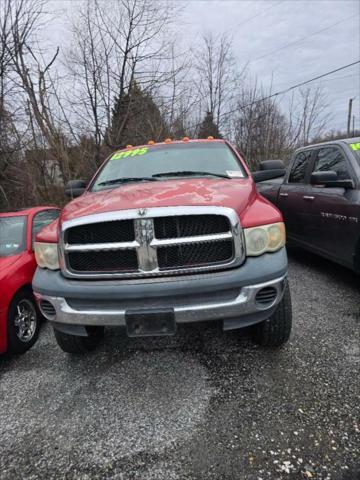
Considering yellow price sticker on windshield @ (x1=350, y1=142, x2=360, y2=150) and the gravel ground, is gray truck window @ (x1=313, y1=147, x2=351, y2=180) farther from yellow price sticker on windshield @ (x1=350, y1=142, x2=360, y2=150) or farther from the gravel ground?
the gravel ground

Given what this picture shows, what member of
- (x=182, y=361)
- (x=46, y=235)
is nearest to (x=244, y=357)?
(x=182, y=361)

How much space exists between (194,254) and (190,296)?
0.29 m

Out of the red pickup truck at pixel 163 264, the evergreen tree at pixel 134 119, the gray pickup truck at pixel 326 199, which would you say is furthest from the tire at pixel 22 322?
the evergreen tree at pixel 134 119

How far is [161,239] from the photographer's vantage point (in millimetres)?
2139

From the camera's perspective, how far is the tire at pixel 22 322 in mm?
2936

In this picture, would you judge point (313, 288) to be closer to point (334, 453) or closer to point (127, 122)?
point (334, 453)

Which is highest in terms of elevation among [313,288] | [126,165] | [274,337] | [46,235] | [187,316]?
[126,165]

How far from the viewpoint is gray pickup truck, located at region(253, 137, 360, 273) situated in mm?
3588

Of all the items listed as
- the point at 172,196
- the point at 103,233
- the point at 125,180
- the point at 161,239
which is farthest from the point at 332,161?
the point at 103,233

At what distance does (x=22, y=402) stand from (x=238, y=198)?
2238 millimetres

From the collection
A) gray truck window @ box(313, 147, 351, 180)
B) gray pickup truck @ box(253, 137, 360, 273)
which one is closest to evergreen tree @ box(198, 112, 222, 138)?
gray pickup truck @ box(253, 137, 360, 273)

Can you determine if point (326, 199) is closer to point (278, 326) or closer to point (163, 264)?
point (278, 326)

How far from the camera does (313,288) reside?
4039 millimetres

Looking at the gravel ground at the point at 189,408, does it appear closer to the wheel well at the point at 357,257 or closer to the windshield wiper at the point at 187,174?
the wheel well at the point at 357,257
